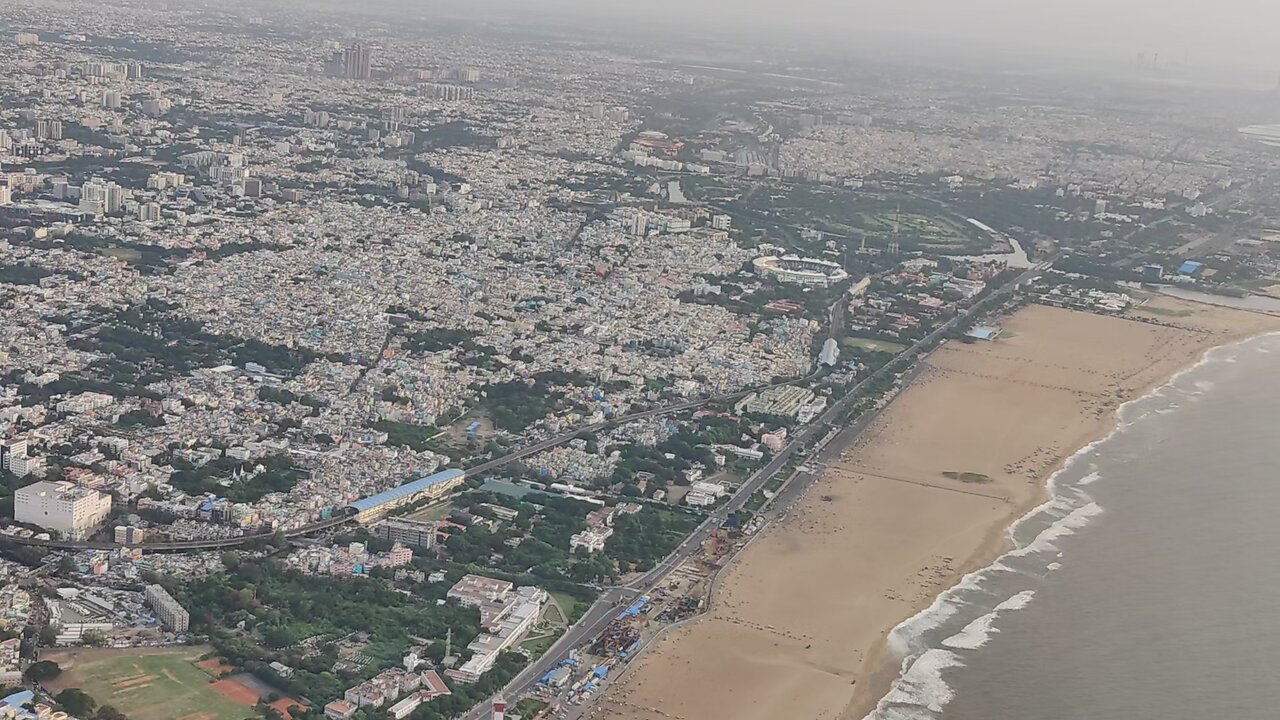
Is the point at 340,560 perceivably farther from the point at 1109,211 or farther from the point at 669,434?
the point at 1109,211

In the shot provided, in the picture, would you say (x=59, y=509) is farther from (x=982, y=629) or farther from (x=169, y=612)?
(x=982, y=629)

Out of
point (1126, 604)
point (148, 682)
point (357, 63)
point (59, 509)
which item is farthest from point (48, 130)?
point (1126, 604)

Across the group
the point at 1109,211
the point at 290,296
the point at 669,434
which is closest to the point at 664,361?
the point at 669,434

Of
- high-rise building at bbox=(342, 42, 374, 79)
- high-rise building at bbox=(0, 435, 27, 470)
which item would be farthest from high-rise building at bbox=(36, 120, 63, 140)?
high-rise building at bbox=(0, 435, 27, 470)

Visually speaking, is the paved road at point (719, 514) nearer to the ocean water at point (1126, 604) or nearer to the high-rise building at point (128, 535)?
the ocean water at point (1126, 604)

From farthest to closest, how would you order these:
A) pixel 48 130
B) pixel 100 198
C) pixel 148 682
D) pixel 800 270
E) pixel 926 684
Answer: pixel 48 130, pixel 100 198, pixel 800 270, pixel 926 684, pixel 148 682

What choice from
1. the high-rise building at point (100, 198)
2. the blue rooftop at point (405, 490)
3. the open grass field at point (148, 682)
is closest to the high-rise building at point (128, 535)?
the blue rooftop at point (405, 490)
